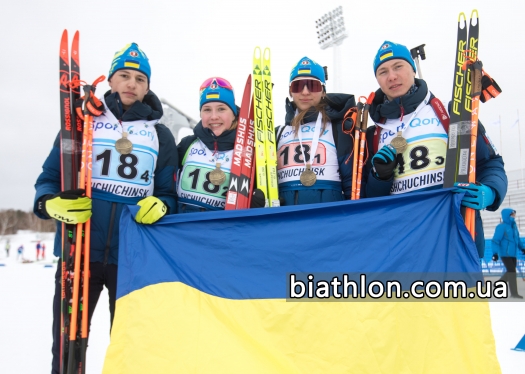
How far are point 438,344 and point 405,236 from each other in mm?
654

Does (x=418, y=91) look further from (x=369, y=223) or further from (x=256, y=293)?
(x=256, y=293)

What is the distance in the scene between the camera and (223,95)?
11.7 ft

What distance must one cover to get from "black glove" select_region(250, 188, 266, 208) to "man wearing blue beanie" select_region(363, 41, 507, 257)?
846 mm

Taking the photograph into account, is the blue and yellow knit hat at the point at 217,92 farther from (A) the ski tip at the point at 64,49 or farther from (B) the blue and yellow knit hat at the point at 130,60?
(A) the ski tip at the point at 64,49

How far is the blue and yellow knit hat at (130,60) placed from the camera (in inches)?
124

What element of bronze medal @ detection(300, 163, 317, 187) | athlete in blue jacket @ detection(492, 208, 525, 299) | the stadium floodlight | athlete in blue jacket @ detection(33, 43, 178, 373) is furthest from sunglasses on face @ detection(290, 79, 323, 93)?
the stadium floodlight

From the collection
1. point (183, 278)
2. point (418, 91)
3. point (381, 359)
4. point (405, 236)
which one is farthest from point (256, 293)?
point (418, 91)

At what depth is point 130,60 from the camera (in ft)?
10.3

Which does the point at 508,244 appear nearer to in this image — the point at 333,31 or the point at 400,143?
the point at 400,143

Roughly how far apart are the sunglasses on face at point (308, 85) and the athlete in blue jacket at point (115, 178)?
1254 millimetres

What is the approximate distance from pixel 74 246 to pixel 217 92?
5.76 feet

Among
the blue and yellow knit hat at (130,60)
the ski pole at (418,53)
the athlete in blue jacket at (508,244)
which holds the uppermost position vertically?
the ski pole at (418,53)

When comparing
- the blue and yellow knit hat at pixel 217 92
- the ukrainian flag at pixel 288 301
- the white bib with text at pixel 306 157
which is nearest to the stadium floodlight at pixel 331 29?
the blue and yellow knit hat at pixel 217 92

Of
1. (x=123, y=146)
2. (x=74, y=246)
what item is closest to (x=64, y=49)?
(x=123, y=146)
